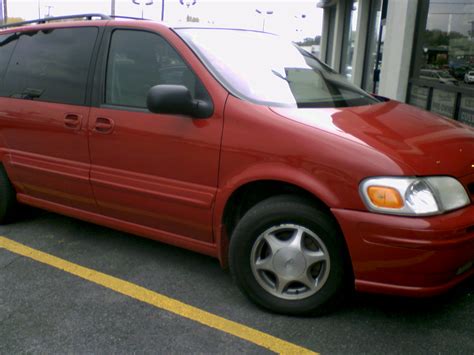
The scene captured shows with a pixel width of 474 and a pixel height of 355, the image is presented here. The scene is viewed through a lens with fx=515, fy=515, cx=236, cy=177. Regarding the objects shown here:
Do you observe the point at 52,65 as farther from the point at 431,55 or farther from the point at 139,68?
the point at 431,55

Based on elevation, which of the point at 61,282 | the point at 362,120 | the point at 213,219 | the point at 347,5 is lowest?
the point at 61,282

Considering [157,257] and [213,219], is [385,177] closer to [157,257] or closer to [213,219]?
[213,219]

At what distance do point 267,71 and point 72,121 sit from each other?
4.68ft

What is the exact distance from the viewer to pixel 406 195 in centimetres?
251

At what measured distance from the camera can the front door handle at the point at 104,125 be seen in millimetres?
3441

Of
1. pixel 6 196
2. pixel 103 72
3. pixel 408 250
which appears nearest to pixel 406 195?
pixel 408 250

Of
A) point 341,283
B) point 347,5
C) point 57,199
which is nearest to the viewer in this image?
point 341,283

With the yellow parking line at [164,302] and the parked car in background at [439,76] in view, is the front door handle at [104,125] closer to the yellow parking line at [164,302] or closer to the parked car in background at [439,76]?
the yellow parking line at [164,302]

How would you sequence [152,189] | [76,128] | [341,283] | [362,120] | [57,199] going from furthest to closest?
[57,199], [76,128], [152,189], [362,120], [341,283]

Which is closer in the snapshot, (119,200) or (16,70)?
(119,200)

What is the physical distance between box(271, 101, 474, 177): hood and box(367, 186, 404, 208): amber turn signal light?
16 cm

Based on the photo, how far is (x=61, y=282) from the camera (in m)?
3.33

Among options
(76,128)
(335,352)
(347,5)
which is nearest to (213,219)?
(335,352)

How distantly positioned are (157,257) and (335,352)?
1.63m
